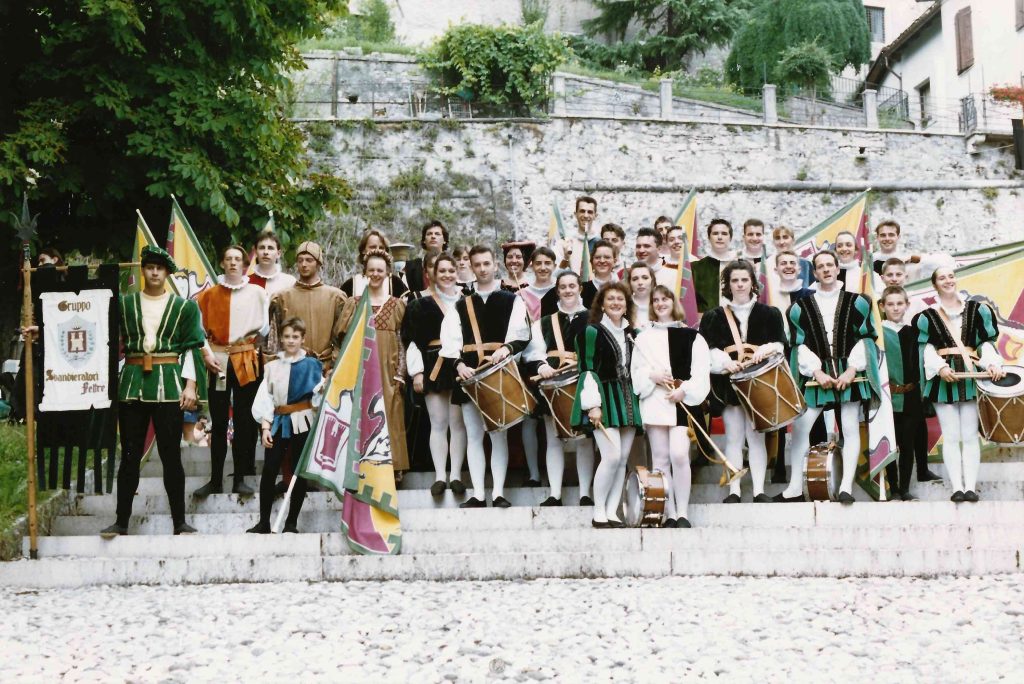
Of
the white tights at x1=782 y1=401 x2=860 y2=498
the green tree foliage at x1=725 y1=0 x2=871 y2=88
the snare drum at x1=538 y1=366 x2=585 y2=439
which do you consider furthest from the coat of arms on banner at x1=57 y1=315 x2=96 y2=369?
the green tree foliage at x1=725 y1=0 x2=871 y2=88

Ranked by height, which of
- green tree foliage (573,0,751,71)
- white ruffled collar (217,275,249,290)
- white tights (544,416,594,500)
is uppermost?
green tree foliage (573,0,751,71)

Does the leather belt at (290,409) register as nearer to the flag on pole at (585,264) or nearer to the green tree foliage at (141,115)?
the flag on pole at (585,264)

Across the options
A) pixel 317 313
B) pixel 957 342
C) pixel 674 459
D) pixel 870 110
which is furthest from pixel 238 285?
pixel 870 110

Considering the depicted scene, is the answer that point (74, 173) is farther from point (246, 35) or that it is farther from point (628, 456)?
point (628, 456)

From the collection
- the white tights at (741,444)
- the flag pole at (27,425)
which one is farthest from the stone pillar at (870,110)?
the flag pole at (27,425)

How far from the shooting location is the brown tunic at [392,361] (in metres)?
7.84

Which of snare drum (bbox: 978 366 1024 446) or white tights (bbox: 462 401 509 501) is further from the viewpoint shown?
white tights (bbox: 462 401 509 501)

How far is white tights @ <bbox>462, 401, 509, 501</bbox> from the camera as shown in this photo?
7.40m

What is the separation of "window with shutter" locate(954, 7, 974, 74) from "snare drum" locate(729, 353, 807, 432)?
946 inches

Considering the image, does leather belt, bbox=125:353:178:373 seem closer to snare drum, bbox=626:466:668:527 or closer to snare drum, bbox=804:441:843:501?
snare drum, bbox=626:466:668:527

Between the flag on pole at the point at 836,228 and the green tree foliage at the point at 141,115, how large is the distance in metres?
5.15

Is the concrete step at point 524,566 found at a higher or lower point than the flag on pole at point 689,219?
lower

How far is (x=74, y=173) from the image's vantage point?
11.2m

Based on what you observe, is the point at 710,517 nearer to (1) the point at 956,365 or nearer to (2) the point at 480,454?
(2) the point at 480,454
